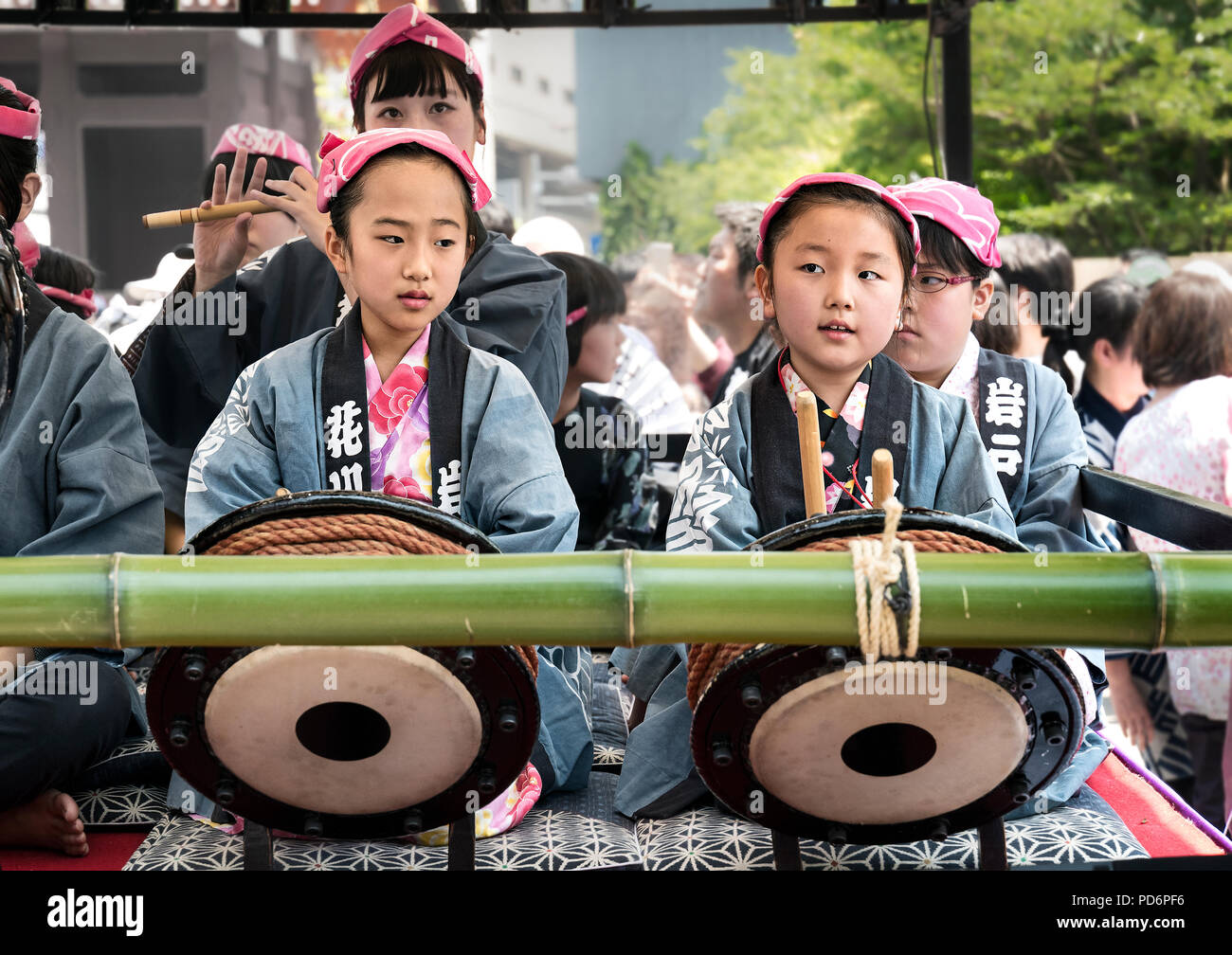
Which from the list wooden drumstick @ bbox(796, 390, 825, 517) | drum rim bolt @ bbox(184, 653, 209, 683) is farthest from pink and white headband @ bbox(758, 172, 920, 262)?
drum rim bolt @ bbox(184, 653, 209, 683)

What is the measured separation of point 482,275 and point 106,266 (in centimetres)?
842

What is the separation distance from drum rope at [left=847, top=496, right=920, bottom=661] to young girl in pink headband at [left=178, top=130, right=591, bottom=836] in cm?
79

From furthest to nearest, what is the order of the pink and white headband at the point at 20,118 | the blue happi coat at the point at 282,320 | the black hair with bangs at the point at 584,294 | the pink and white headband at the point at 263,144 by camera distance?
the black hair with bangs at the point at 584,294 → the pink and white headband at the point at 263,144 → the blue happi coat at the point at 282,320 → the pink and white headband at the point at 20,118

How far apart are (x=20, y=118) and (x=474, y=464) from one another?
1236mm

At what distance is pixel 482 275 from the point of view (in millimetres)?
3035

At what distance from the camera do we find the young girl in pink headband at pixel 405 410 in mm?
2152

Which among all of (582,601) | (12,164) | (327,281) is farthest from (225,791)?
(327,281)

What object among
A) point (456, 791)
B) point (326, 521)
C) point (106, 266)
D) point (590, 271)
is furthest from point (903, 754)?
point (106, 266)

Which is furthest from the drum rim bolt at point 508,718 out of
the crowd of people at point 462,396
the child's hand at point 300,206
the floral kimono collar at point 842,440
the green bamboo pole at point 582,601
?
the child's hand at point 300,206

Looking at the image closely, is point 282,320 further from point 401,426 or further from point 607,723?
point 607,723

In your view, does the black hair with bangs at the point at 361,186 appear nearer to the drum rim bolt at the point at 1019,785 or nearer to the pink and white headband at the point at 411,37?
the pink and white headband at the point at 411,37

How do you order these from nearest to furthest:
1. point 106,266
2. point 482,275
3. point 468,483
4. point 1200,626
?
1. point 1200,626
2. point 468,483
3. point 482,275
4. point 106,266

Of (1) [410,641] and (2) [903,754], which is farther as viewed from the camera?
(2) [903,754]
